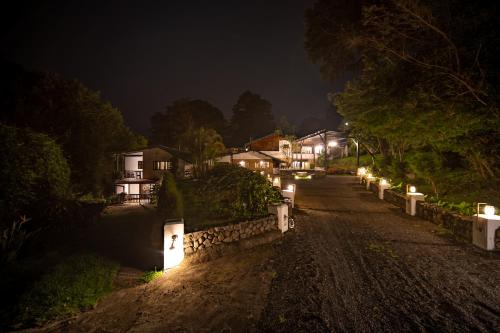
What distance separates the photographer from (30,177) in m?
10.4

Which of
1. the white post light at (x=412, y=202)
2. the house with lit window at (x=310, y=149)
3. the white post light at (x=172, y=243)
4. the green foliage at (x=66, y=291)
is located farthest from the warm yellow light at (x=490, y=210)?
the house with lit window at (x=310, y=149)

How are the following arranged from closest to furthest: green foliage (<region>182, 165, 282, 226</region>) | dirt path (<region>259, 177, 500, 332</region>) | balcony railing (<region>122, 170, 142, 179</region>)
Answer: dirt path (<region>259, 177, 500, 332</region>) < green foliage (<region>182, 165, 282, 226</region>) < balcony railing (<region>122, 170, 142, 179</region>)

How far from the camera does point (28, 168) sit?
34.4ft

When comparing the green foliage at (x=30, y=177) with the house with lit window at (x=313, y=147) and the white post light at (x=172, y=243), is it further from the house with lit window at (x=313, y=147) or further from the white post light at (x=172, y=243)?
the house with lit window at (x=313, y=147)

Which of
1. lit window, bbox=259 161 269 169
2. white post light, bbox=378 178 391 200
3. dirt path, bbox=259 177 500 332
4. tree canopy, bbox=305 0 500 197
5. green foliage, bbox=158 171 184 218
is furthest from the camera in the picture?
lit window, bbox=259 161 269 169

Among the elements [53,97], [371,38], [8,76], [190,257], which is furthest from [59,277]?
[8,76]

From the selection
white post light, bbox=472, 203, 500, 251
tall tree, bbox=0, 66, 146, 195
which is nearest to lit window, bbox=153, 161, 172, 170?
tall tree, bbox=0, 66, 146, 195

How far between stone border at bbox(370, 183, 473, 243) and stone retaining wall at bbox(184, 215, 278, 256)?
20.9 feet

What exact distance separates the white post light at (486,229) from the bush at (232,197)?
6.50m

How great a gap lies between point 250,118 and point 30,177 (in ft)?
217

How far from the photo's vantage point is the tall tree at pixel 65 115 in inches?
685

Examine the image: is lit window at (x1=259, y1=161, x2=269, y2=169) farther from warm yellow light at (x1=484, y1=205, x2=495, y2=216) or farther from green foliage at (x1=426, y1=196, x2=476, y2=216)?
warm yellow light at (x1=484, y1=205, x2=495, y2=216)

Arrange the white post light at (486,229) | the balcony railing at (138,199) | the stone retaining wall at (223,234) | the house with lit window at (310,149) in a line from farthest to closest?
the house with lit window at (310,149)
the balcony railing at (138,199)
the stone retaining wall at (223,234)
the white post light at (486,229)

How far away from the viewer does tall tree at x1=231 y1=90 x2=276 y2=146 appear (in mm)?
73106
